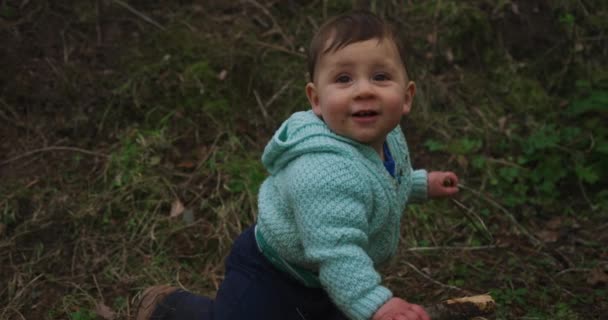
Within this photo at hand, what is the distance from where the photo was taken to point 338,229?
6.54 feet

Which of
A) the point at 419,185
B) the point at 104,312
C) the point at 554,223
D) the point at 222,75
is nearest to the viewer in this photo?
the point at 419,185

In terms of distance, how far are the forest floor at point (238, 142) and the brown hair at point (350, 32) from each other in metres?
1.41

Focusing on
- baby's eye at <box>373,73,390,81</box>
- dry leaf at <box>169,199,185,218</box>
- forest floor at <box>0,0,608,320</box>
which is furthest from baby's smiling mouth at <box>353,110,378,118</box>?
dry leaf at <box>169,199,185,218</box>

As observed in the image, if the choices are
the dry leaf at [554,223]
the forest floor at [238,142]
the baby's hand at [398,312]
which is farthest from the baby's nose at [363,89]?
the dry leaf at [554,223]

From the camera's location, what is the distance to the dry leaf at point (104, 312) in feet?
10.1

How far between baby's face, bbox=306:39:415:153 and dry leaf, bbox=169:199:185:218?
1.66 m

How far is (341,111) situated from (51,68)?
8.88 feet

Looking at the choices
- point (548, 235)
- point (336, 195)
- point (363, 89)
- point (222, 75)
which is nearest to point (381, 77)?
point (363, 89)

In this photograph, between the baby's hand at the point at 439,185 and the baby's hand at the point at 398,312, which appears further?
the baby's hand at the point at 439,185

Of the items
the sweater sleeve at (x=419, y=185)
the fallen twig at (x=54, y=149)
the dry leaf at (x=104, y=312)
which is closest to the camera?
the sweater sleeve at (x=419, y=185)

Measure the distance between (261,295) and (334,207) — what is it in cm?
54

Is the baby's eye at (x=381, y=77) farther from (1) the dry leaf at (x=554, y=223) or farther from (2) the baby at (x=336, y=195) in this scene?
(1) the dry leaf at (x=554, y=223)

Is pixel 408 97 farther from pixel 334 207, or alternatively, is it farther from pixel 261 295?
pixel 261 295

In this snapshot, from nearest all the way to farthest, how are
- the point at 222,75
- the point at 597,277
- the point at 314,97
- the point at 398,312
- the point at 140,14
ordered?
the point at 398,312 → the point at 314,97 → the point at 597,277 → the point at 222,75 → the point at 140,14
